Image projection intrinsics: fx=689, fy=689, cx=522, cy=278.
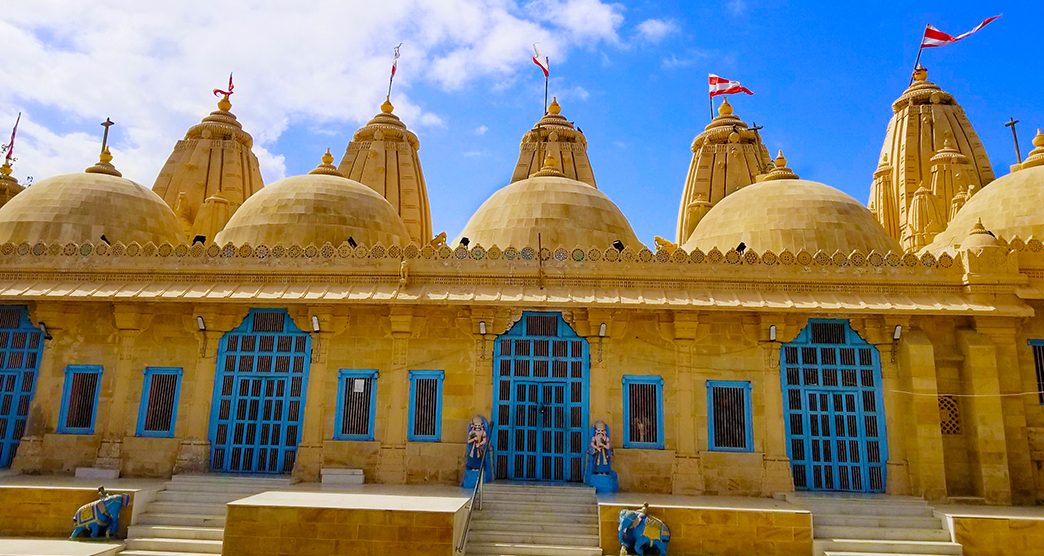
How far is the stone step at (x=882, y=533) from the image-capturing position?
1116cm

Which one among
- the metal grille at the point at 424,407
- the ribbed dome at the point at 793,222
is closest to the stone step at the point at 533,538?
the metal grille at the point at 424,407

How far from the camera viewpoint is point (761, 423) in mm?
13812

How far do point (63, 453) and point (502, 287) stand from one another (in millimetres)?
9785

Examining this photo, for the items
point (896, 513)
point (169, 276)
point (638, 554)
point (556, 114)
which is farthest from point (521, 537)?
point (556, 114)

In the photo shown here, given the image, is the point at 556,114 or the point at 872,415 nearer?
the point at 872,415

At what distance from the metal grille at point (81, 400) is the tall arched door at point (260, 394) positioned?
8.81 ft

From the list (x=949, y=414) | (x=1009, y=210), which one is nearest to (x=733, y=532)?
(x=949, y=414)

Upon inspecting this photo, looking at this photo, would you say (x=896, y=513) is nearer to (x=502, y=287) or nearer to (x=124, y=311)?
(x=502, y=287)

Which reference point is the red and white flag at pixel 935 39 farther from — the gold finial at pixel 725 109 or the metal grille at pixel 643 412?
the metal grille at pixel 643 412

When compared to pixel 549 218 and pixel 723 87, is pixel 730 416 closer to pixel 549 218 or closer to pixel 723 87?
pixel 549 218

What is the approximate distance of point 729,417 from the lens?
13914 millimetres

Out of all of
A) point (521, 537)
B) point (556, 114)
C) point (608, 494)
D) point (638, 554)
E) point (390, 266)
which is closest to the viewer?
Answer: point (638, 554)

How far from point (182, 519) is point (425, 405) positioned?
4.77 m

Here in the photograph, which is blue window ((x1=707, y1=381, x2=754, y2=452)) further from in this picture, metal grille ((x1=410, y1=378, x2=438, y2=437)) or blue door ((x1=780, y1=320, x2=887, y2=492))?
metal grille ((x1=410, y1=378, x2=438, y2=437))
